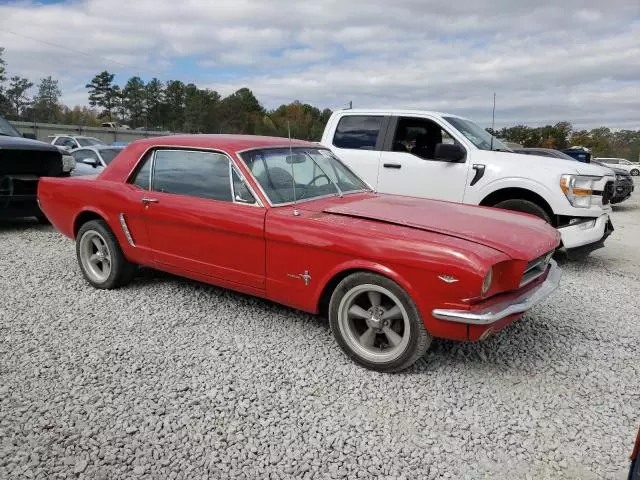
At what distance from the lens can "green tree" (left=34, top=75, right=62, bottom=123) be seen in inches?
2382

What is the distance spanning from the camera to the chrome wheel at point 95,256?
4.81m

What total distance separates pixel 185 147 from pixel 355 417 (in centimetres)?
269

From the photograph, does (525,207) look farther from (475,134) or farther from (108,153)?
(108,153)

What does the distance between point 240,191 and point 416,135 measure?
10.9 ft

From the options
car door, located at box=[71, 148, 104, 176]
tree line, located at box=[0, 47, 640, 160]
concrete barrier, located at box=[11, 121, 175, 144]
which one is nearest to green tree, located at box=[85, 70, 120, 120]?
tree line, located at box=[0, 47, 640, 160]

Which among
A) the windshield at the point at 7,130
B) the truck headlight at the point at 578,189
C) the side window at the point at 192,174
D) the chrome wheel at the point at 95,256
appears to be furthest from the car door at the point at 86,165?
the truck headlight at the point at 578,189

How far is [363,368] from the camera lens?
131 inches

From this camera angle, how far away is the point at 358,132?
6676 mm

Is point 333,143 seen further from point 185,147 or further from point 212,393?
point 212,393

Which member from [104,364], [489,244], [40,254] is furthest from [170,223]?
[40,254]

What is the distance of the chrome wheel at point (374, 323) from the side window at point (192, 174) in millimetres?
1297

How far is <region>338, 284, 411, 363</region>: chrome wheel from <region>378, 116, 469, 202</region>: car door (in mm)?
3051

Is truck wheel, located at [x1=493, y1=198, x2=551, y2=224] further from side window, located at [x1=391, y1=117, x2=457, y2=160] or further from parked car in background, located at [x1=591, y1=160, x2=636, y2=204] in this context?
parked car in background, located at [x1=591, y1=160, x2=636, y2=204]

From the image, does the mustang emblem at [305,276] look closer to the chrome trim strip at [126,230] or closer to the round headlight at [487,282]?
the round headlight at [487,282]
